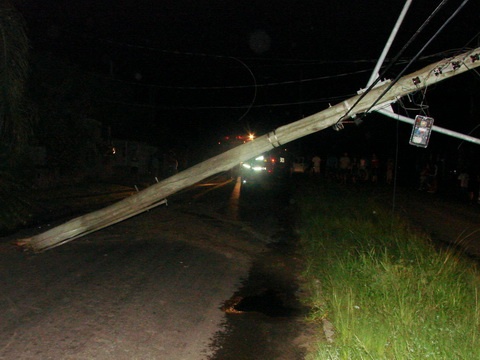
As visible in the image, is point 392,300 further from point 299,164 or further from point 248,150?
point 299,164

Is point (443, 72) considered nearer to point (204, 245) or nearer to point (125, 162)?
point (204, 245)

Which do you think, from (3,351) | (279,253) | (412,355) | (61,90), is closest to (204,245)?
(279,253)

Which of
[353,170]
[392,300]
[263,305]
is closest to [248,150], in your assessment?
[263,305]

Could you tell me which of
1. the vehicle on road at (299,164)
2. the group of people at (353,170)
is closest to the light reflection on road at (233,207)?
the group of people at (353,170)

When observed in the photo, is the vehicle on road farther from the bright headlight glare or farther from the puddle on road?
the puddle on road

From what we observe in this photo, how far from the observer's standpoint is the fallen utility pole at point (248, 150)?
271 inches

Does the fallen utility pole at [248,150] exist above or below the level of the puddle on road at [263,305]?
above

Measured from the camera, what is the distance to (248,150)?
824 cm

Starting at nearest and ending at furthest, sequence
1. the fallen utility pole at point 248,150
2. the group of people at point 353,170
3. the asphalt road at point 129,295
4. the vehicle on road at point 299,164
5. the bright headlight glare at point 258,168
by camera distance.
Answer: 1. the asphalt road at point 129,295
2. the fallen utility pole at point 248,150
3. the group of people at point 353,170
4. the bright headlight glare at point 258,168
5. the vehicle on road at point 299,164

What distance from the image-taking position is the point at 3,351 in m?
4.57

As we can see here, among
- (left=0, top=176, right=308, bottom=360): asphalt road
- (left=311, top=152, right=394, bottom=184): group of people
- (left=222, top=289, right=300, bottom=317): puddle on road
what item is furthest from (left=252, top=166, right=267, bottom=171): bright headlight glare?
(left=222, top=289, right=300, bottom=317): puddle on road

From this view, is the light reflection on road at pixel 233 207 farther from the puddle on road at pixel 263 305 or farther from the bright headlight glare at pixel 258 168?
the bright headlight glare at pixel 258 168

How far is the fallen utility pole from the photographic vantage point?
687cm

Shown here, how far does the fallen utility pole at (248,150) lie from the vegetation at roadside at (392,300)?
7.34 ft
